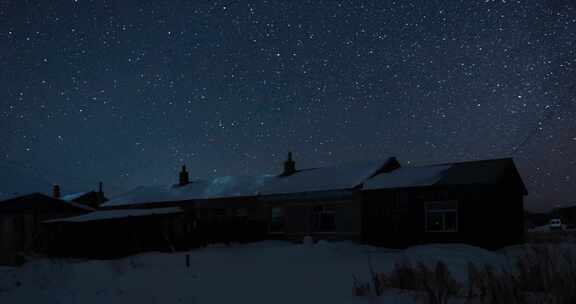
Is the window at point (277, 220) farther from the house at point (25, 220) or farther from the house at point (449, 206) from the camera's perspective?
the house at point (25, 220)

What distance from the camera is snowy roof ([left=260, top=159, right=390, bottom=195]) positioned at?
2620cm

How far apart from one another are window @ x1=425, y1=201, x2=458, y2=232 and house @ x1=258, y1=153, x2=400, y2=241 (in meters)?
3.62

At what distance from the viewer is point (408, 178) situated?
950 inches

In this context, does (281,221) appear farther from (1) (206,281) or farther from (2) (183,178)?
(1) (206,281)

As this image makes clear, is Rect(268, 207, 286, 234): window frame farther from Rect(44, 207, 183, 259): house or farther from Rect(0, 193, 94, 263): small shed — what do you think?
Rect(0, 193, 94, 263): small shed

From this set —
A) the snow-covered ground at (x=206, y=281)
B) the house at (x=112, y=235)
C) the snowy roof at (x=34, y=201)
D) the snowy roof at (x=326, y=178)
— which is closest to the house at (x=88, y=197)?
the snowy roof at (x=34, y=201)

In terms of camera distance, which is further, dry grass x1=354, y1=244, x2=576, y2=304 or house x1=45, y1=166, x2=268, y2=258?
house x1=45, y1=166, x2=268, y2=258

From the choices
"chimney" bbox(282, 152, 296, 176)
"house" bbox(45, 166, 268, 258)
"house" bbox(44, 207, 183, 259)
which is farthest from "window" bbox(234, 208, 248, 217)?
"house" bbox(44, 207, 183, 259)

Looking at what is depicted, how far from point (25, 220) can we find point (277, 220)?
16.5 metres

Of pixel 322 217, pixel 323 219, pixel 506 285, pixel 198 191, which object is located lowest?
pixel 323 219

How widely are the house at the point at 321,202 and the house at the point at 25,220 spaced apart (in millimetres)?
14318

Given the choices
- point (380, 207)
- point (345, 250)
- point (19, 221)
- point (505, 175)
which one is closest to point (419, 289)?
point (345, 250)

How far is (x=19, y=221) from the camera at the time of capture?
3055 cm

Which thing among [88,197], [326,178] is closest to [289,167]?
[326,178]
